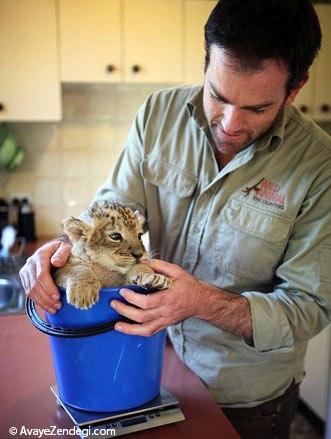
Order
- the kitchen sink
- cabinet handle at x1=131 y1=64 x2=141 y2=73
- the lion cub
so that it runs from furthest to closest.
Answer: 1. cabinet handle at x1=131 y1=64 x2=141 y2=73
2. the kitchen sink
3. the lion cub

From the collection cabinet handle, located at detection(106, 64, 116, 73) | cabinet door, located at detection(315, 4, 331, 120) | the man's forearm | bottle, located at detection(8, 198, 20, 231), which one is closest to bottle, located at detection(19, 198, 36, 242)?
bottle, located at detection(8, 198, 20, 231)

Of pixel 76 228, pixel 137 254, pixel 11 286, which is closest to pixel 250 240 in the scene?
pixel 137 254

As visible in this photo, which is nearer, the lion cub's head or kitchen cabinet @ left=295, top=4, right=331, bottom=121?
the lion cub's head

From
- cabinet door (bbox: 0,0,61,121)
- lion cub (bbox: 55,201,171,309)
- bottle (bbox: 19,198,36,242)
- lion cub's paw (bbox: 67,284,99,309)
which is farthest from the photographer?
bottle (bbox: 19,198,36,242)

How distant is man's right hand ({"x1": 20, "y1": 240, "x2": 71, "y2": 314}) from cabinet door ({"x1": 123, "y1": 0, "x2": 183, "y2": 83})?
4.92 ft

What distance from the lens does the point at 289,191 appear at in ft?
3.74

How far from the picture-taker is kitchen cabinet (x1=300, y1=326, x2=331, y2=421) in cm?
230

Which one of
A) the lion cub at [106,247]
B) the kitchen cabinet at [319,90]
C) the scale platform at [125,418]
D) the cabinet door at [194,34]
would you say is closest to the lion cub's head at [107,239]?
the lion cub at [106,247]

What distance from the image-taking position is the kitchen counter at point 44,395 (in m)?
0.88

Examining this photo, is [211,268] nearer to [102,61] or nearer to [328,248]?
[328,248]

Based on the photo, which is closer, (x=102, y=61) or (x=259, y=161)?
(x=259, y=161)

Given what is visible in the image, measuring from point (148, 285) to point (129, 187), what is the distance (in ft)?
1.64

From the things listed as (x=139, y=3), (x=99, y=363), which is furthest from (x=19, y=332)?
(x=139, y=3)

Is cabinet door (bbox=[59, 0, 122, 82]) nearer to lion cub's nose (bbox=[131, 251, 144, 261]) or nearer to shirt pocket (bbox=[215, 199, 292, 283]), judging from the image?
shirt pocket (bbox=[215, 199, 292, 283])
